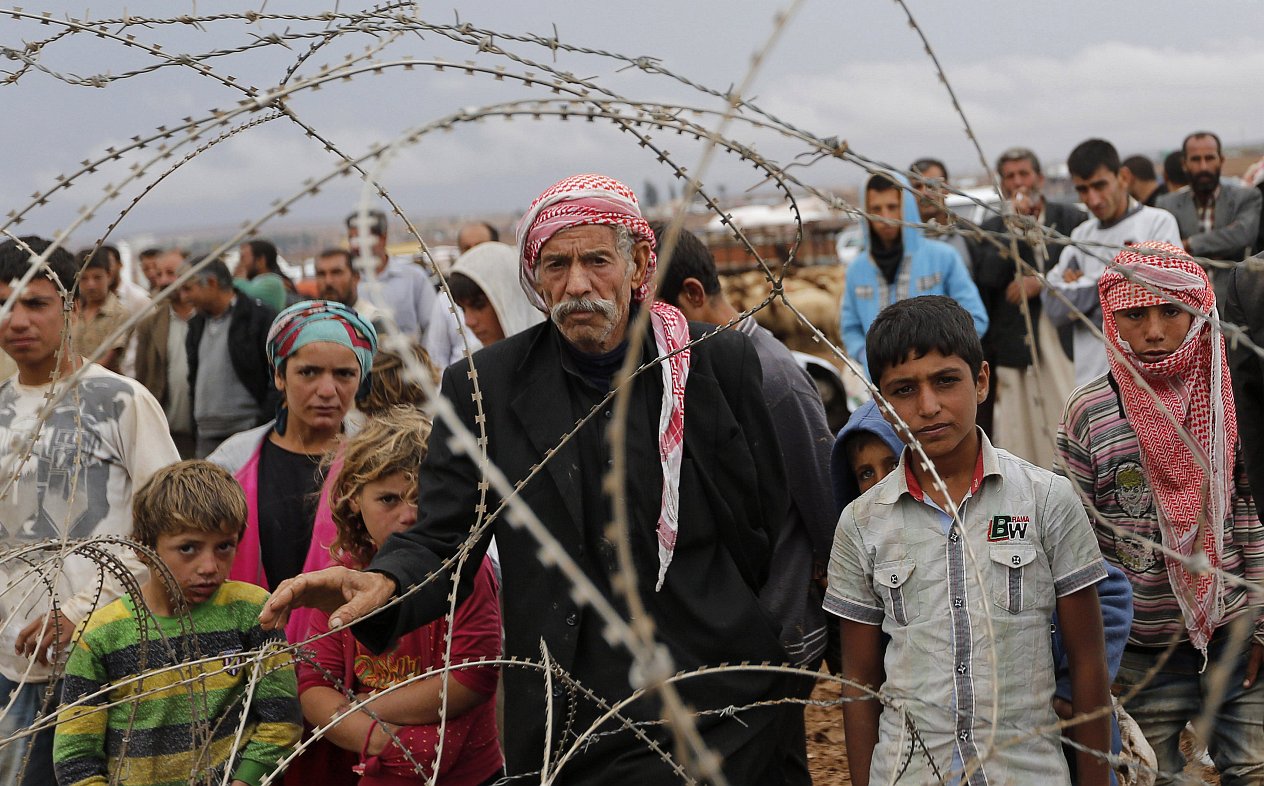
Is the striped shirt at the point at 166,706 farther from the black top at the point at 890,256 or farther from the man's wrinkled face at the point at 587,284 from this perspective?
the black top at the point at 890,256

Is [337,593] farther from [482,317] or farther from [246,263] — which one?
[246,263]

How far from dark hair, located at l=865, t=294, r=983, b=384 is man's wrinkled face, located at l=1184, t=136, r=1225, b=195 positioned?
6090mm

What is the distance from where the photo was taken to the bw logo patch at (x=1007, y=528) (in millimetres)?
2936

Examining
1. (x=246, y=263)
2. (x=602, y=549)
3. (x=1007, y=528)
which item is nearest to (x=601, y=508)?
(x=602, y=549)

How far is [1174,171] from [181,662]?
351 inches

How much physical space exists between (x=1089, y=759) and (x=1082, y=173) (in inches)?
189

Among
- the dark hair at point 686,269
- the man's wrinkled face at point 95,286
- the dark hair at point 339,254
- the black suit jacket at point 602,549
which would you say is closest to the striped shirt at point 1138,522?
the black suit jacket at point 602,549

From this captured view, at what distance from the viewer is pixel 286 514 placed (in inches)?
159

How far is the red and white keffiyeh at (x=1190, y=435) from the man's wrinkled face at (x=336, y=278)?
17.7ft

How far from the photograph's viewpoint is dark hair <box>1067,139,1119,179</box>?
7043 mm

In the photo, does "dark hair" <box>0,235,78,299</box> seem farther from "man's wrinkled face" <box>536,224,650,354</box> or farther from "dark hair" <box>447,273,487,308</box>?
"man's wrinkled face" <box>536,224,650,354</box>

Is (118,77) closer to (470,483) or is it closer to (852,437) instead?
(470,483)

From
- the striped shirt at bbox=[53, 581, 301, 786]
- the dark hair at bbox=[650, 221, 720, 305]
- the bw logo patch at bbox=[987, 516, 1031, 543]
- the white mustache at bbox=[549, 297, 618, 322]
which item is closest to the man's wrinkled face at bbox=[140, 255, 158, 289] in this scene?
the dark hair at bbox=[650, 221, 720, 305]

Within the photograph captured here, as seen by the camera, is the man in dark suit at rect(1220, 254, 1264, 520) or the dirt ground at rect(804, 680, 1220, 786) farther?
the dirt ground at rect(804, 680, 1220, 786)
